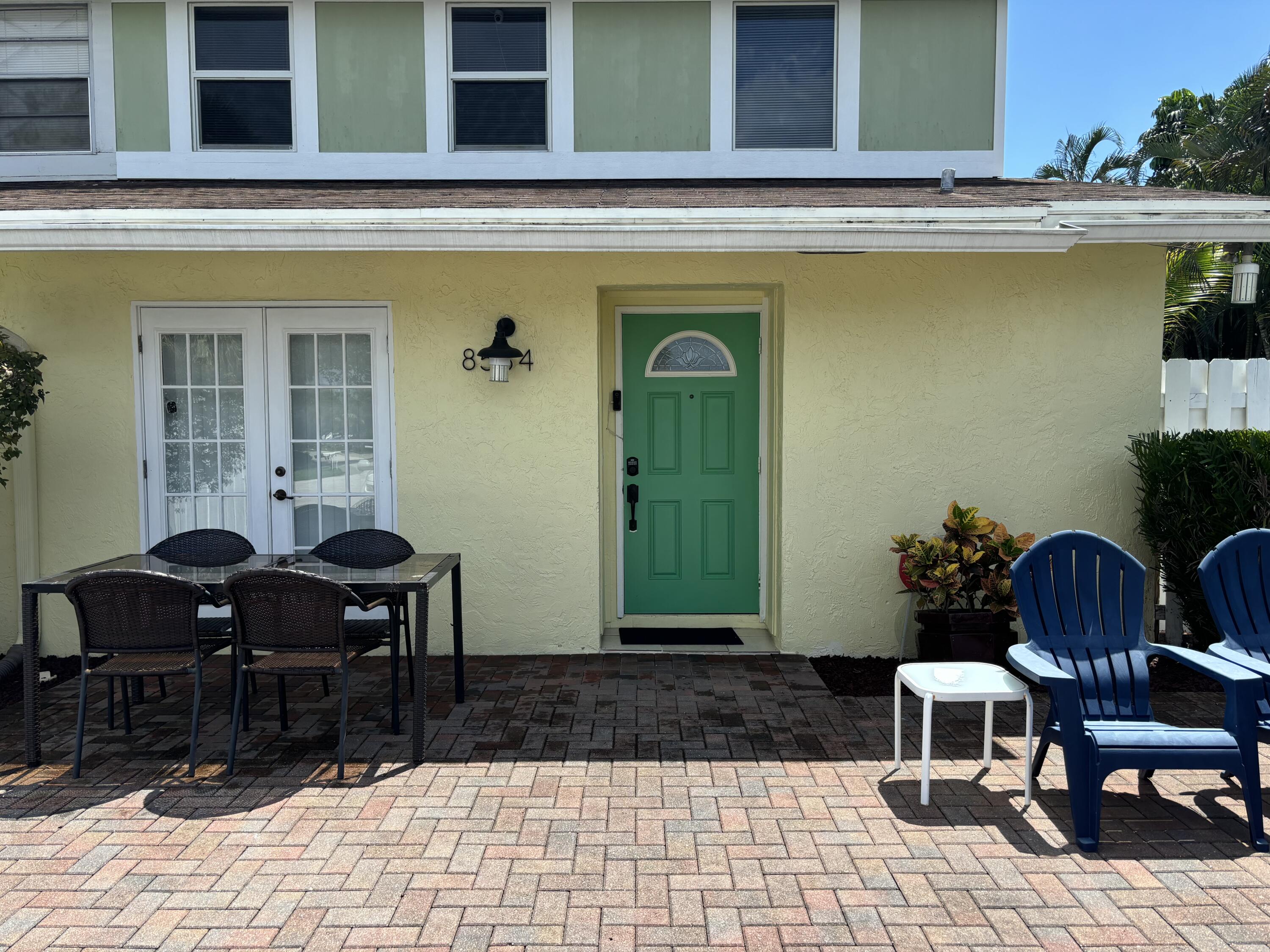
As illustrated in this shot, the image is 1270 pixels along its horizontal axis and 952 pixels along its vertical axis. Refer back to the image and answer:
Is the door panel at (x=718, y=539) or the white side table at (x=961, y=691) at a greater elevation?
the door panel at (x=718, y=539)

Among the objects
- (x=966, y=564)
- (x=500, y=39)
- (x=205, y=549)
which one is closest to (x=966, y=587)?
(x=966, y=564)

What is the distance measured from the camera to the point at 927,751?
13.1 feet

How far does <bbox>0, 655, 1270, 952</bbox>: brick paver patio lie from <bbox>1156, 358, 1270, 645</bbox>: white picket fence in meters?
2.07

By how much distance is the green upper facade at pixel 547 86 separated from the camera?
700cm

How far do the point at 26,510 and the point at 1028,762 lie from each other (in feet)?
21.1

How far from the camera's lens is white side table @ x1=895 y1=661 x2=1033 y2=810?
4.00 m

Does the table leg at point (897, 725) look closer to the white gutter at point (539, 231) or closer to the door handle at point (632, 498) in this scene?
the white gutter at point (539, 231)

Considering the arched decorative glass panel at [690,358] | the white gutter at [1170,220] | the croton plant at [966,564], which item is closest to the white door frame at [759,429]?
the arched decorative glass panel at [690,358]

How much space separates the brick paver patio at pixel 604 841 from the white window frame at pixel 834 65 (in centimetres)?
424

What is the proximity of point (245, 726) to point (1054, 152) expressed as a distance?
24.9 m

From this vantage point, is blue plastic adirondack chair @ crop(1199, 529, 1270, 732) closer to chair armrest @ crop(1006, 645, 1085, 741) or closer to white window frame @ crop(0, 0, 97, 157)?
chair armrest @ crop(1006, 645, 1085, 741)

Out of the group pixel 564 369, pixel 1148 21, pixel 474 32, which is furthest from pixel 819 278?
pixel 1148 21

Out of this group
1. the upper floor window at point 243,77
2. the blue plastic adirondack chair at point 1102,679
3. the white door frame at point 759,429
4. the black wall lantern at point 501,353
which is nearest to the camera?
the blue plastic adirondack chair at point 1102,679

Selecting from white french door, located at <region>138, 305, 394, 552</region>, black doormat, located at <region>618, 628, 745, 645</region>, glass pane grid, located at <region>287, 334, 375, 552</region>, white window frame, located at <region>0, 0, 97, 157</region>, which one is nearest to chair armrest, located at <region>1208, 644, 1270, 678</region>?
black doormat, located at <region>618, 628, 745, 645</region>
